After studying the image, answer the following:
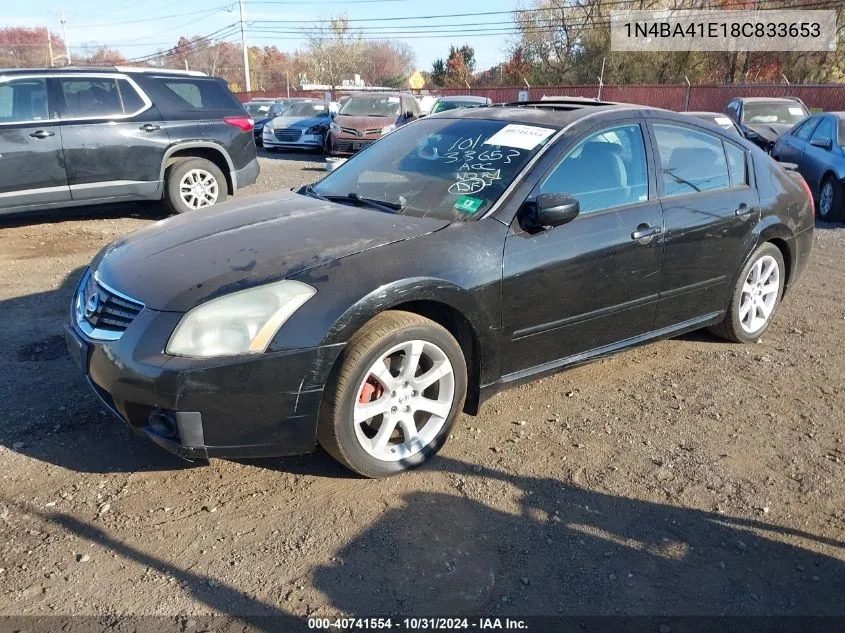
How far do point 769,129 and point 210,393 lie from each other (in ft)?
47.5

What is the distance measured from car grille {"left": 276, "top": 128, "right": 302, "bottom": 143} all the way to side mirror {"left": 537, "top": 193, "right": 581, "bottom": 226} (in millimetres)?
16702

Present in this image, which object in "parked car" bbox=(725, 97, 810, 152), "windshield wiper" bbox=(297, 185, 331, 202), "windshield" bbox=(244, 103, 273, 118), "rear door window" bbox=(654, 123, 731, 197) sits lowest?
"windshield wiper" bbox=(297, 185, 331, 202)

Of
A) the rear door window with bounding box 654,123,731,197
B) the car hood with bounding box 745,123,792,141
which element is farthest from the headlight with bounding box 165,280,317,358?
the car hood with bounding box 745,123,792,141

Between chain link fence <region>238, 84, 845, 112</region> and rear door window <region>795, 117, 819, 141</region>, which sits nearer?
rear door window <region>795, 117, 819, 141</region>

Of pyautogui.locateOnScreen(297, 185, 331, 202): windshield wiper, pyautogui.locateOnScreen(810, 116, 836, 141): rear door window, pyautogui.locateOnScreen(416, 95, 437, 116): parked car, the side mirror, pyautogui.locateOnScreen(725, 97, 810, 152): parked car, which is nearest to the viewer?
the side mirror

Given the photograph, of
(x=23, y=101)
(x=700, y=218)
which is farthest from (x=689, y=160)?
(x=23, y=101)

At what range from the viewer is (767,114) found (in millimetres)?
14742

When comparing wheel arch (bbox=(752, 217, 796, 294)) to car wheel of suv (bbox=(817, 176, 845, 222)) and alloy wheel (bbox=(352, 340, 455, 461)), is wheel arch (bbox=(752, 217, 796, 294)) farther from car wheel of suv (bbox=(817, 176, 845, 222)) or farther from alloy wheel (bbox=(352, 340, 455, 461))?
car wheel of suv (bbox=(817, 176, 845, 222))

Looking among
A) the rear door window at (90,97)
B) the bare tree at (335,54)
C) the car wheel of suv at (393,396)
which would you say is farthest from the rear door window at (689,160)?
the bare tree at (335,54)

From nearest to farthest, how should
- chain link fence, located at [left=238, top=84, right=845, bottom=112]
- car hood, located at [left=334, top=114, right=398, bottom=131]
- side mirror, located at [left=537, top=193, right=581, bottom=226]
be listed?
1. side mirror, located at [left=537, top=193, right=581, bottom=226]
2. car hood, located at [left=334, top=114, right=398, bottom=131]
3. chain link fence, located at [left=238, top=84, right=845, bottom=112]

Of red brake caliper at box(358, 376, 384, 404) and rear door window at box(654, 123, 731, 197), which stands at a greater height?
A: rear door window at box(654, 123, 731, 197)

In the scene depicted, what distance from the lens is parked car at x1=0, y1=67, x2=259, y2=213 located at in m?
7.55

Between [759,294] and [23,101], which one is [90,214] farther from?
[759,294]

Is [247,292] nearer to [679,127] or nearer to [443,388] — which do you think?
[443,388]
